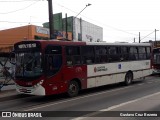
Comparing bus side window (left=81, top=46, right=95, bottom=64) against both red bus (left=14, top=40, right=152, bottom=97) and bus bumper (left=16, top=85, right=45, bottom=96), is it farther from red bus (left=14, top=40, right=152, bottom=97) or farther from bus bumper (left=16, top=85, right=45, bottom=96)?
bus bumper (left=16, top=85, right=45, bottom=96)

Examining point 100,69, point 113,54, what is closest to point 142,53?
point 113,54

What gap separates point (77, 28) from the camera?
5525 cm

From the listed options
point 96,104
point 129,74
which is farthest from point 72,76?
point 129,74

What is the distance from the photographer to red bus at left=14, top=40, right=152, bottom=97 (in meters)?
13.8

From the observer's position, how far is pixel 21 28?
4062cm

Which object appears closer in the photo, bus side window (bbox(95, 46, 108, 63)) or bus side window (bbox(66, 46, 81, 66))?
bus side window (bbox(66, 46, 81, 66))

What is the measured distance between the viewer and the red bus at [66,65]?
1379cm

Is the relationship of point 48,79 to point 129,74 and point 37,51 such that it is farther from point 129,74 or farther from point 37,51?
point 129,74

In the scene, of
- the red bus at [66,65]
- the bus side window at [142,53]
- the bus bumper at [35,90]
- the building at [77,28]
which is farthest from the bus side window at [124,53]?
the building at [77,28]

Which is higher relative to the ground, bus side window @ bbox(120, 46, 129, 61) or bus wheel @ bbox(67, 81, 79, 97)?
bus side window @ bbox(120, 46, 129, 61)

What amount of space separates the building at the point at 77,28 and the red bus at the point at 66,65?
25033mm

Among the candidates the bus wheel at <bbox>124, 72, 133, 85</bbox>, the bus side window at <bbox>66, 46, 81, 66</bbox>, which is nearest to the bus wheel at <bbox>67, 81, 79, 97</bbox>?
the bus side window at <bbox>66, 46, 81, 66</bbox>

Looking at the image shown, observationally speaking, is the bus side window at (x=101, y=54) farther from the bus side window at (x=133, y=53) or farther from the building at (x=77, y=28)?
the building at (x=77, y=28)

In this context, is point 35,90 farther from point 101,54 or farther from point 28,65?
point 101,54
